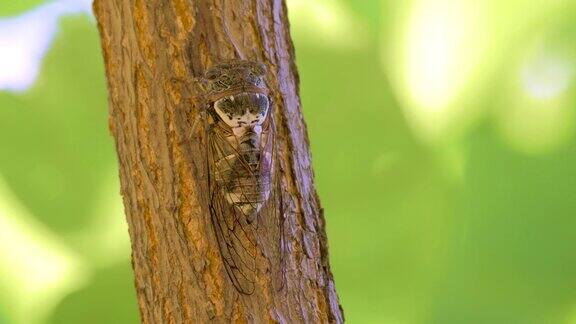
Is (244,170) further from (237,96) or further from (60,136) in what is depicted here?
(60,136)

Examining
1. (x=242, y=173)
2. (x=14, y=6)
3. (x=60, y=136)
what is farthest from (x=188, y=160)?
(x=14, y=6)

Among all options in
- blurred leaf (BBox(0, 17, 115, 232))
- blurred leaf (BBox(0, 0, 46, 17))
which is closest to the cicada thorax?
blurred leaf (BBox(0, 17, 115, 232))

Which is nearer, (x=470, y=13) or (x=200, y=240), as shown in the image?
(x=200, y=240)

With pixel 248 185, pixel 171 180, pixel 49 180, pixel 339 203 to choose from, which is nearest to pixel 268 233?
pixel 248 185

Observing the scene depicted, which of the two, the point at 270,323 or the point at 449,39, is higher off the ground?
the point at 449,39

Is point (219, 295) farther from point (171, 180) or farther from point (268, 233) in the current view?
point (171, 180)

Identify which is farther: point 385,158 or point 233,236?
point 385,158
